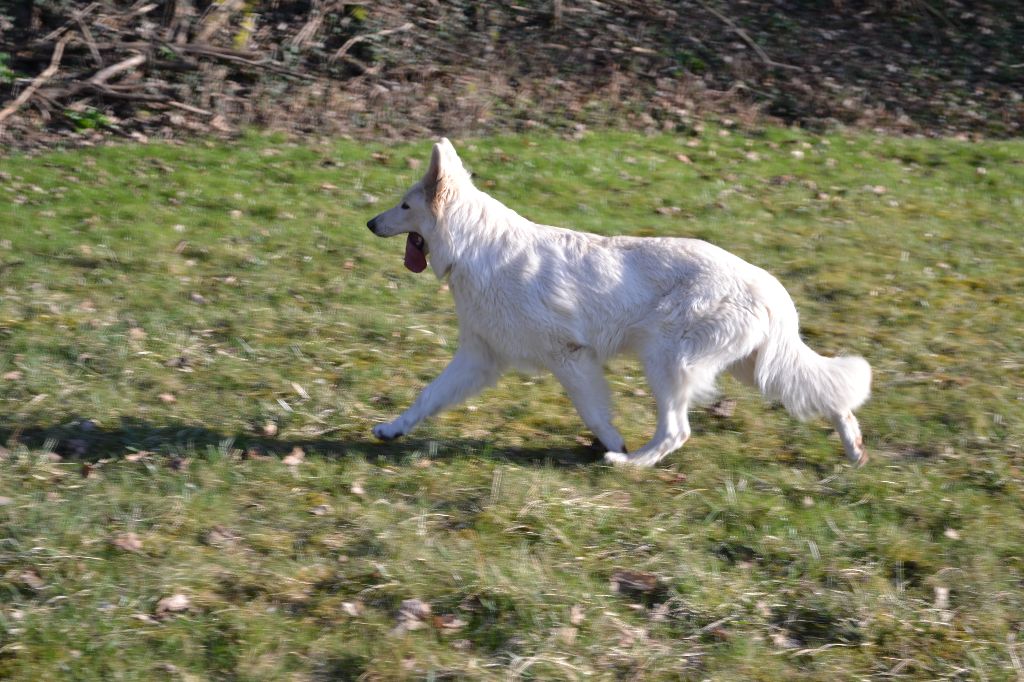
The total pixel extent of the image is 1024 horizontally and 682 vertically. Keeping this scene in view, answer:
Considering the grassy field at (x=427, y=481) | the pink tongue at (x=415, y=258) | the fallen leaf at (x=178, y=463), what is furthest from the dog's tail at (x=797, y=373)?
the fallen leaf at (x=178, y=463)

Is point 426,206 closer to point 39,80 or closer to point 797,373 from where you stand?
point 797,373

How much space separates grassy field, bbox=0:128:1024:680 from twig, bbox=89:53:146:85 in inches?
116

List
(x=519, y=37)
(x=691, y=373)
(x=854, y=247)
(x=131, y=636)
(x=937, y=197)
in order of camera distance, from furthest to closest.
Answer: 1. (x=519, y=37)
2. (x=937, y=197)
3. (x=854, y=247)
4. (x=691, y=373)
5. (x=131, y=636)

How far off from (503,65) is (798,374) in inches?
425

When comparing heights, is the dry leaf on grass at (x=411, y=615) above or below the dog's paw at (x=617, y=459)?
below

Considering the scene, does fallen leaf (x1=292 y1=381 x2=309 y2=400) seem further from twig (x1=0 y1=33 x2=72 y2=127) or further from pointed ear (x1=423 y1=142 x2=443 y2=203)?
twig (x1=0 y1=33 x2=72 y2=127)

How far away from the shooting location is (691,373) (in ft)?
20.3

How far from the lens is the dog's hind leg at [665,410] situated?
6.24 m

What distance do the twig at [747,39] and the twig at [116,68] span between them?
9.05 m

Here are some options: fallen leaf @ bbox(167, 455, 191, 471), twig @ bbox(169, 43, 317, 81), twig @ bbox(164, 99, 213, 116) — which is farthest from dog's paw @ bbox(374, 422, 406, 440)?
twig @ bbox(169, 43, 317, 81)

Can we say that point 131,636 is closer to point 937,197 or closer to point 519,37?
point 937,197

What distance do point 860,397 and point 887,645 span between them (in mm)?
1851

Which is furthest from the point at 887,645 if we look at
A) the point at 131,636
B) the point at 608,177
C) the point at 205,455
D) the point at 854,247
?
the point at 608,177

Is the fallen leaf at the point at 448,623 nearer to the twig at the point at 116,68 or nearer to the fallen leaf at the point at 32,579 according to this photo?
the fallen leaf at the point at 32,579
